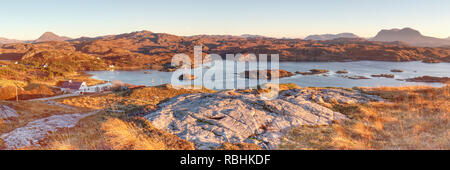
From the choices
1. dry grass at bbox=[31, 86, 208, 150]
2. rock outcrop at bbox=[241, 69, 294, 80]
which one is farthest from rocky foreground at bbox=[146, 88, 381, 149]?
rock outcrop at bbox=[241, 69, 294, 80]

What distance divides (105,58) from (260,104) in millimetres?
160838

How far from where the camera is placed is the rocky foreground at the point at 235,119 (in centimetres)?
632

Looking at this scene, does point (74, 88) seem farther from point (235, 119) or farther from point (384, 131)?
point (384, 131)

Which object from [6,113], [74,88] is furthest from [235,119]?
[74,88]

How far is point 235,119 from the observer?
7.49 m

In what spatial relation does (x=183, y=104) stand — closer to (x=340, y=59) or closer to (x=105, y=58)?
(x=340, y=59)

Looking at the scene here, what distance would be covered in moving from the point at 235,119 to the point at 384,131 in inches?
180

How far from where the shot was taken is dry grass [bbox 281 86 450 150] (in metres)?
5.87

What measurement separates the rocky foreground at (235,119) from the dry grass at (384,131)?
578mm

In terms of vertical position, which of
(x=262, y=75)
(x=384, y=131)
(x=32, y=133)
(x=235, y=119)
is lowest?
(x=262, y=75)

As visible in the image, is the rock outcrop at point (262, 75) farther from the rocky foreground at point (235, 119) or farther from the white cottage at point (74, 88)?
the rocky foreground at point (235, 119)

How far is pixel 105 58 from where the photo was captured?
148 m
